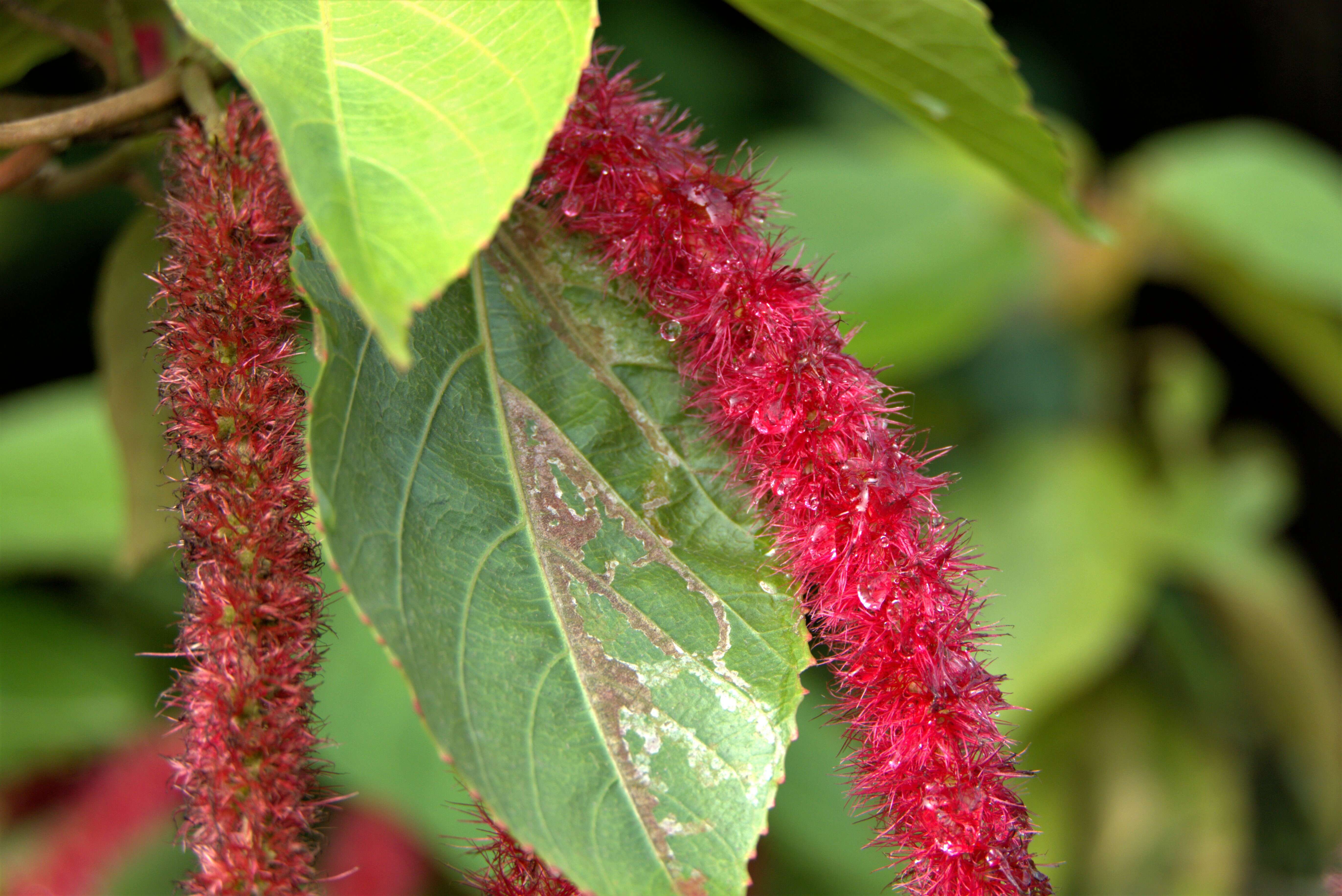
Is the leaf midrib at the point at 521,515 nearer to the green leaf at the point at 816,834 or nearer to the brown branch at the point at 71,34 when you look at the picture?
the brown branch at the point at 71,34

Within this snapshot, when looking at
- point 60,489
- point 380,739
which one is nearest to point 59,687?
point 60,489

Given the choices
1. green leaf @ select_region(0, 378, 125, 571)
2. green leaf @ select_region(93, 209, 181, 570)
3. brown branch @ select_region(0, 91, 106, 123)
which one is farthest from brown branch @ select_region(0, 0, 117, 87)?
green leaf @ select_region(0, 378, 125, 571)

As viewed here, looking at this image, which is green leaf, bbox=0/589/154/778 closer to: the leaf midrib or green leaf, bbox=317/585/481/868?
green leaf, bbox=317/585/481/868

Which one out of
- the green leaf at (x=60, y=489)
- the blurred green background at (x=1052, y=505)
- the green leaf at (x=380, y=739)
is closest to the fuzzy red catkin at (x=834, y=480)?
the blurred green background at (x=1052, y=505)

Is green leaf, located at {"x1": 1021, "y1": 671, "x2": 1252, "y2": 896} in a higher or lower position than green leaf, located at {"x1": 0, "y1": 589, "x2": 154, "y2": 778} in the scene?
lower

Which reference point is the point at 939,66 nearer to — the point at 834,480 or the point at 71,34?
the point at 834,480
